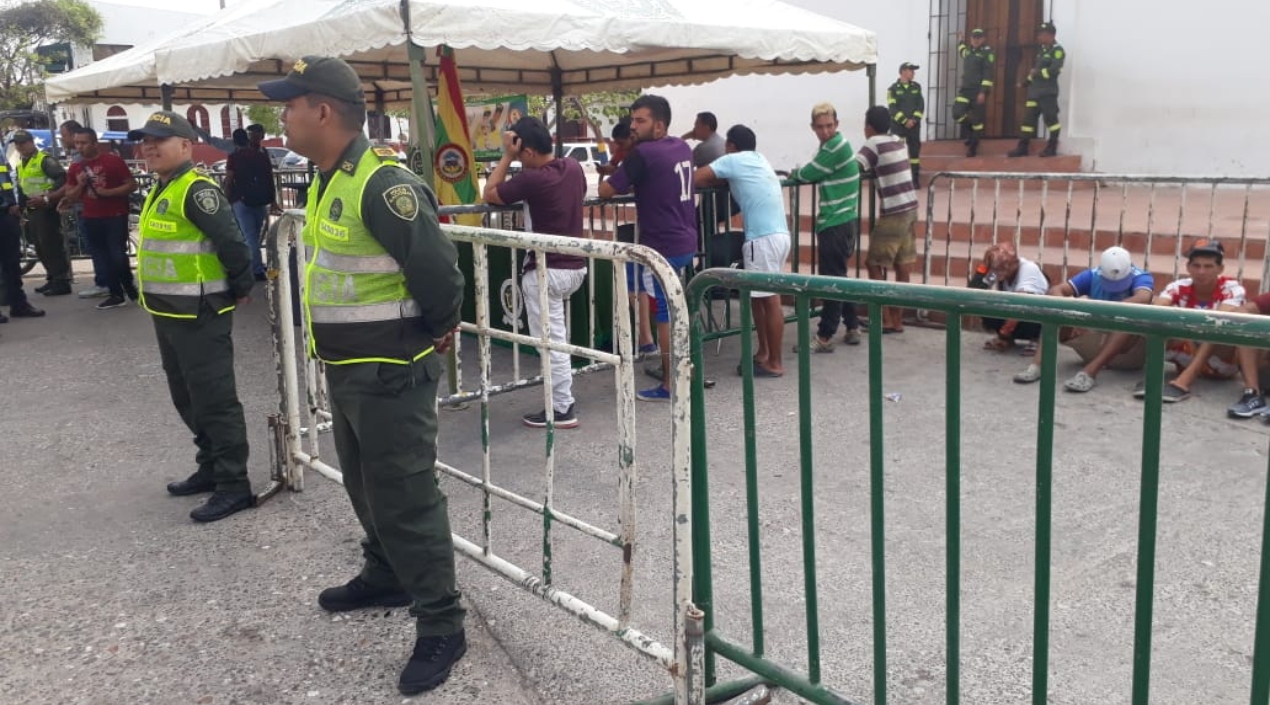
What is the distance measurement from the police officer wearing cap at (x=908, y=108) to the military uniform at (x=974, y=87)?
1.84ft

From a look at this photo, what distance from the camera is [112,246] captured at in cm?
1009

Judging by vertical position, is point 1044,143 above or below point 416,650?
above

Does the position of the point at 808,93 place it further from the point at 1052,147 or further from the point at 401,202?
the point at 401,202

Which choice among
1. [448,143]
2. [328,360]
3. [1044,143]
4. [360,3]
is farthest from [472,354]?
[1044,143]

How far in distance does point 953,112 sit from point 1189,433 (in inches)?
350

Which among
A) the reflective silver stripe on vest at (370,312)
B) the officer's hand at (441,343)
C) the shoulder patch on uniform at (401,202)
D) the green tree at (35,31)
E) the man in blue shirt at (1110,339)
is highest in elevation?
the green tree at (35,31)

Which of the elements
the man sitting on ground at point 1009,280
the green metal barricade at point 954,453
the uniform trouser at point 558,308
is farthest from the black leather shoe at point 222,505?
the man sitting on ground at point 1009,280

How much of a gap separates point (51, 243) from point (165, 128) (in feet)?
25.3

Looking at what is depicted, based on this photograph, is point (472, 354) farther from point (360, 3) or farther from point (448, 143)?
point (360, 3)

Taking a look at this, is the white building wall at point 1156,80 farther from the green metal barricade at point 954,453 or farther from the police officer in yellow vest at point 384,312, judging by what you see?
the police officer in yellow vest at point 384,312

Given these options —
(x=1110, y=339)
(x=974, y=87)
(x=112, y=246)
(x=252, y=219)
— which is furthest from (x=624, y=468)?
(x=974, y=87)

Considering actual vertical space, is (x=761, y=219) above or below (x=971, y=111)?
below

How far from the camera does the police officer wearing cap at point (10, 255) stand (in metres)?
9.55

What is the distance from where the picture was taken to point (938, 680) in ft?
10.2
